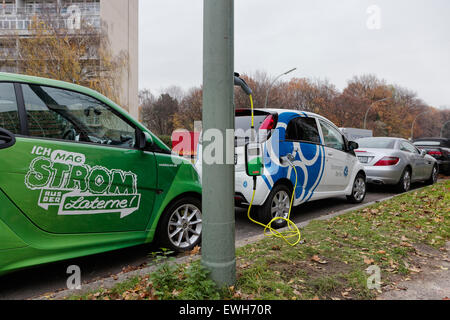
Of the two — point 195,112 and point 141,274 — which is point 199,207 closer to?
point 141,274

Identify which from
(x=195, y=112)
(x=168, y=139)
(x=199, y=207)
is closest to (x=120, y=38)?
(x=195, y=112)

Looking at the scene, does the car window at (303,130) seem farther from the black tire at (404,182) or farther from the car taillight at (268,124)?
the black tire at (404,182)

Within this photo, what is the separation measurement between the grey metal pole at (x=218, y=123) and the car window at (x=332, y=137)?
4.06m

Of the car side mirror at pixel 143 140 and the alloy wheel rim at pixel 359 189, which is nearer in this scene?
the car side mirror at pixel 143 140

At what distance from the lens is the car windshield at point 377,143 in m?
9.04

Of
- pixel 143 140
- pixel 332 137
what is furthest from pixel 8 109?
pixel 332 137

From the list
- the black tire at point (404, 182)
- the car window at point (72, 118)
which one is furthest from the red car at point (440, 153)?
the car window at point (72, 118)

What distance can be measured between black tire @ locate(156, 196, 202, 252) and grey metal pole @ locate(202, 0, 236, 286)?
1.33m

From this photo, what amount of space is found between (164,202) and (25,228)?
1.36 m

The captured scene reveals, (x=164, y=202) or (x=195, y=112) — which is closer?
(x=164, y=202)

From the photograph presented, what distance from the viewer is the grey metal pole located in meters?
2.33

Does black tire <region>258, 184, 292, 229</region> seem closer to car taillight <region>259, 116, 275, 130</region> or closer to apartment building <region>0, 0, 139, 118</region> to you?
car taillight <region>259, 116, 275, 130</region>

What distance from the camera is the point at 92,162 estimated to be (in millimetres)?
3041
